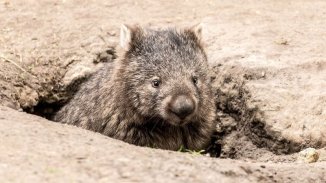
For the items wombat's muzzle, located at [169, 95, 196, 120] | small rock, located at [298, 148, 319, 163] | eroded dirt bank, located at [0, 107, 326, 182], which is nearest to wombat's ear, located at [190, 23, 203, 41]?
wombat's muzzle, located at [169, 95, 196, 120]

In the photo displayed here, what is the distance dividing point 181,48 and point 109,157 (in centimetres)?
221

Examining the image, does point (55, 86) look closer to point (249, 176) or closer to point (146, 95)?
point (146, 95)

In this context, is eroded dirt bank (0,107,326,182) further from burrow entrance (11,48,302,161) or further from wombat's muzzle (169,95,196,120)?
burrow entrance (11,48,302,161)

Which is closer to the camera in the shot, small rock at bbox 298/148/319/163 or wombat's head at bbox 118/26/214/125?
small rock at bbox 298/148/319/163

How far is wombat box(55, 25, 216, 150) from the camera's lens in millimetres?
5934

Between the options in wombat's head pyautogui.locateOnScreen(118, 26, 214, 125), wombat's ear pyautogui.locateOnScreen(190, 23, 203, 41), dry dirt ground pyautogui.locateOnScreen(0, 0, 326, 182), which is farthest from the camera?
wombat's ear pyautogui.locateOnScreen(190, 23, 203, 41)

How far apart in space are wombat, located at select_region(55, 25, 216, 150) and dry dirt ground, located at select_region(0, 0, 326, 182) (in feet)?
1.79

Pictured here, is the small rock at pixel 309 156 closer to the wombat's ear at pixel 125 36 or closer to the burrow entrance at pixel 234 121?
the burrow entrance at pixel 234 121

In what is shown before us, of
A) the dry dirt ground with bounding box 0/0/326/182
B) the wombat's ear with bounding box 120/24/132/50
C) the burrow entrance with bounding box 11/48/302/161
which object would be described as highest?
the wombat's ear with bounding box 120/24/132/50

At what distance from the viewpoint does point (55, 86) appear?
301 inches

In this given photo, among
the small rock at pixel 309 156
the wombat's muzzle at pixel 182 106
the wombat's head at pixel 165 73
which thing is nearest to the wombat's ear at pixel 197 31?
the wombat's head at pixel 165 73

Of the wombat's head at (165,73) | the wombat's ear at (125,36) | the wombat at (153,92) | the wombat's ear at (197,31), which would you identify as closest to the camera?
the wombat's head at (165,73)

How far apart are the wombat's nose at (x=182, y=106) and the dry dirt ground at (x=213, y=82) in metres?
0.58

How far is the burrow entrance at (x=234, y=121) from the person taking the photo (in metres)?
6.29
